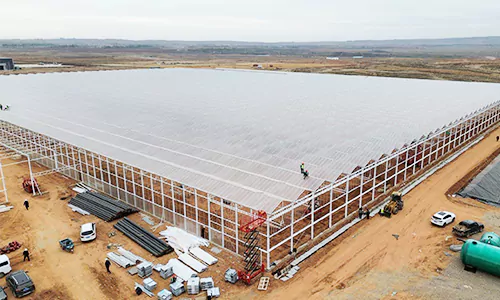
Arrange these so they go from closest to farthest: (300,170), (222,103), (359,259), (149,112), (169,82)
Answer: (359,259) < (300,170) < (149,112) < (222,103) < (169,82)

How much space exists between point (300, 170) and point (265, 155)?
326cm

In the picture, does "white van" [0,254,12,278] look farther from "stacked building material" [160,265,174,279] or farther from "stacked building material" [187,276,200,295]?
"stacked building material" [187,276,200,295]

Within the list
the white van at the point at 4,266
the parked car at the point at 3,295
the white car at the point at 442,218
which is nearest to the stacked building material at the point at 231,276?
the parked car at the point at 3,295

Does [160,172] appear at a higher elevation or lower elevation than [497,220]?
higher

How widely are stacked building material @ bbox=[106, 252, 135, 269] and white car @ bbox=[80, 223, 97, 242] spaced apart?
2.17m

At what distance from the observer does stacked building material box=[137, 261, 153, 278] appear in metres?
19.8

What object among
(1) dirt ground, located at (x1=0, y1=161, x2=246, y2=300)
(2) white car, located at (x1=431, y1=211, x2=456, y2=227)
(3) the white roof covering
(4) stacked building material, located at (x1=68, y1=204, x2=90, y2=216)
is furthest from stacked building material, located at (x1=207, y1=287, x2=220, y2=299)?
(2) white car, located at (x1=431, y1=211, x2=456, y2=227)

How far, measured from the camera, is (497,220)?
2562 centimetres

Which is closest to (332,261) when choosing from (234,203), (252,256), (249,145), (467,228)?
(252,256)

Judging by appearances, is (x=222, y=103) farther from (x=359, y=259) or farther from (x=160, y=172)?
(x=359, y=259)

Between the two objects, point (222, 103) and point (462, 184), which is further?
point (222, 103)

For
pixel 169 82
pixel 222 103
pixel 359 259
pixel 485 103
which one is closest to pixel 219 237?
pixel 359 259

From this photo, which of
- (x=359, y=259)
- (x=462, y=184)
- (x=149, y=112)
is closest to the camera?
(x=359, y=259)

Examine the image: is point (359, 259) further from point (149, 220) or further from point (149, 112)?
point (149, 112)
